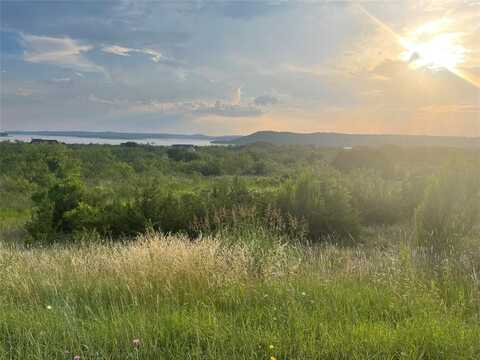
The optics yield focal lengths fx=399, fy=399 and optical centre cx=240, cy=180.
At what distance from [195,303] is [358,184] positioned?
11068 mm

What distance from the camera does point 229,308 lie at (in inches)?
169

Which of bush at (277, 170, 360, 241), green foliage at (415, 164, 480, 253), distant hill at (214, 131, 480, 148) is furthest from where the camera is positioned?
distant hill at (214, 131, 480, 148)

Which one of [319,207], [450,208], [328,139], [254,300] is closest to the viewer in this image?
[254,300]

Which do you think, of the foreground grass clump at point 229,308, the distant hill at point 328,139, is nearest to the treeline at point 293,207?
the foreground grass clump at point 229,308

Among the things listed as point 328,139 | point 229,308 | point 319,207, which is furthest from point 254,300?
point 328,139

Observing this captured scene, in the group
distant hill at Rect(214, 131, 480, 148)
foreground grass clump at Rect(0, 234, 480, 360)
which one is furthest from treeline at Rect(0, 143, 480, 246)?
distant hill at Rect(214, 131, 480, 148)

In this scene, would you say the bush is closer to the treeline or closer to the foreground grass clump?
the treeline

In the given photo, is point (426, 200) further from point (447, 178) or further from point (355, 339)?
point (355, 339)

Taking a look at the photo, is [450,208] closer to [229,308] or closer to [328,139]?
[229,308]

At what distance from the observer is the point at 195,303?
14.8 ft

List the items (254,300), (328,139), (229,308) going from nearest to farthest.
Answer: (229,308), (254,300), (328,139)

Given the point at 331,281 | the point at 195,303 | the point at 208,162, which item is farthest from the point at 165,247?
the point at 208,162

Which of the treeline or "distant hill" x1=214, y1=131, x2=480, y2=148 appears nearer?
the treeline

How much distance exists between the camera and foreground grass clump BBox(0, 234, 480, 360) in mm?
3344
